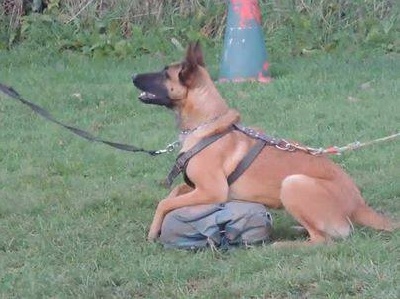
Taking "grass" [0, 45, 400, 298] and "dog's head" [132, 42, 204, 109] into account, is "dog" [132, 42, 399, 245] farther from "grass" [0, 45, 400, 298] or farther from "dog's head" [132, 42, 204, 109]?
"grass" [0, 45, 400, 298]

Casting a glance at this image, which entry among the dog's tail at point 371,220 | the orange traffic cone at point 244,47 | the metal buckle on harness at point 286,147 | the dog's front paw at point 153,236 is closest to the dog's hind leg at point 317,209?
the dog's tail at point 371,220

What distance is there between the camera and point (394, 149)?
8.00 meters

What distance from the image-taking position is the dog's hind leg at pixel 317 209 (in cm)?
565

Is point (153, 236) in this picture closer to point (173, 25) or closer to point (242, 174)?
point (242, 174)

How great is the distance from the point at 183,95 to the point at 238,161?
1.74 feet

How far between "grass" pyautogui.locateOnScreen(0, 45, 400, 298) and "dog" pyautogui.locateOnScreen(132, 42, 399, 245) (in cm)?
17

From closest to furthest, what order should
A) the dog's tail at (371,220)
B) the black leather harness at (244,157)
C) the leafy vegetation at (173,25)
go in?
the dog's tail at (371,220)
the black leather harness at (244,157)
the leafy vegetation at (173,25)

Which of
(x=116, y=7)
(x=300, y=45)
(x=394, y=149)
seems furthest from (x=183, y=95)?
(x=116, y=7)

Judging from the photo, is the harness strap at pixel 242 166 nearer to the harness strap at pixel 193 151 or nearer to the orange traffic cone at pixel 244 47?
the harness strap at pixel 193 151

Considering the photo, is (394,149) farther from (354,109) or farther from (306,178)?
(306,178)

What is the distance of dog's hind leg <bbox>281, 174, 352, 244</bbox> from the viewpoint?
565cm

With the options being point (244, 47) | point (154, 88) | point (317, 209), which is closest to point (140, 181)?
point (154, 88)

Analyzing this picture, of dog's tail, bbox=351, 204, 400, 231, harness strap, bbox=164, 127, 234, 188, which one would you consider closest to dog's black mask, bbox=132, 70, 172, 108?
harness strap, bbox=164, 127, 234, 188

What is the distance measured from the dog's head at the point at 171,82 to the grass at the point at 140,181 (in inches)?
32.2
